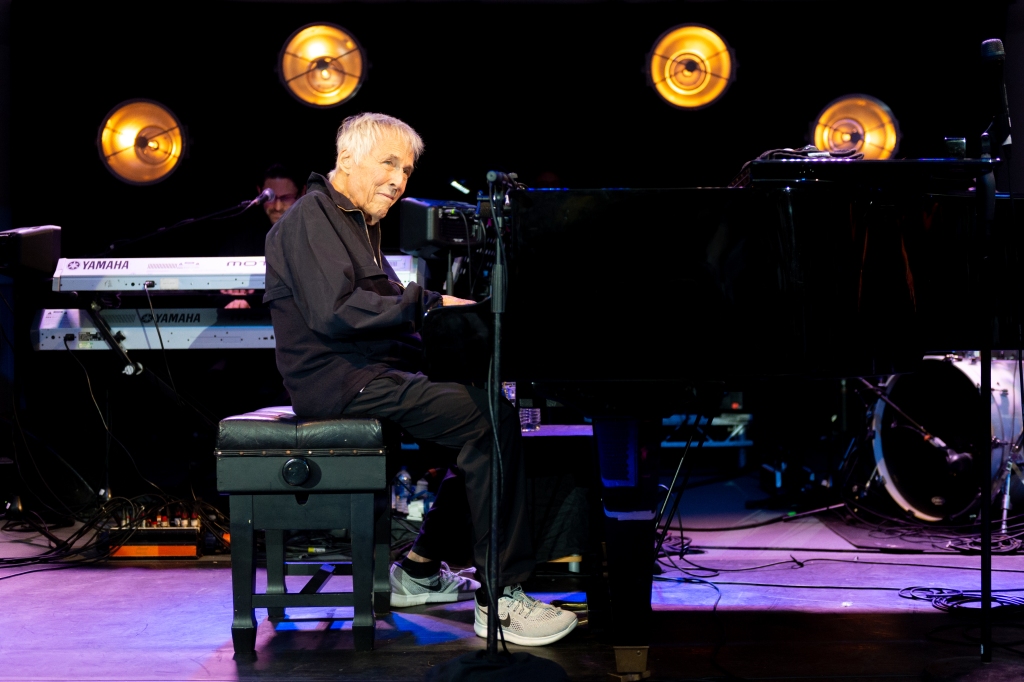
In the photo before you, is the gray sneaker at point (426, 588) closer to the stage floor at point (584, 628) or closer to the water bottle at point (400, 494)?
the stage floor at point (584, 628)

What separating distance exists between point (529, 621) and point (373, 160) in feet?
4.99

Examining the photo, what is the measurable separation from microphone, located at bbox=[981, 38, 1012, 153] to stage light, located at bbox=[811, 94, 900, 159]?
13.3ft

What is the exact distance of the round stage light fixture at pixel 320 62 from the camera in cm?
604

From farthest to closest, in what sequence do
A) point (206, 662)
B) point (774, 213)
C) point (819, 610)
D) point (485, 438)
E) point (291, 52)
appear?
point (291, 52), point (819, 610), point (485, 438), point (206, 662), point (774, 213)

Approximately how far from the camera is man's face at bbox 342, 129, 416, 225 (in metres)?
2.87

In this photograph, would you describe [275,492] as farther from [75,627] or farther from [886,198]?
[886,198]

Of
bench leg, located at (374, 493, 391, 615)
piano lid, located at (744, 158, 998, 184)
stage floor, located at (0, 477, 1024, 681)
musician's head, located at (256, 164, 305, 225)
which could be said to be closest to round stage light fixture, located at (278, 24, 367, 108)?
musician's head, located at (256, 164, 305, 225)

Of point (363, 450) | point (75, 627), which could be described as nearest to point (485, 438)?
point (363, 450)

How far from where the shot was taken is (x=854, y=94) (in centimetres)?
632

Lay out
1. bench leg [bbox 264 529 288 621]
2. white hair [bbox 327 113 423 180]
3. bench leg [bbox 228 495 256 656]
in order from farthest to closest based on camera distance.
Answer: white hair [bbox 327 113 423 180]
bench leg [bbox 264 529 288 621]
bench leg [bbox 228 495 256 656]

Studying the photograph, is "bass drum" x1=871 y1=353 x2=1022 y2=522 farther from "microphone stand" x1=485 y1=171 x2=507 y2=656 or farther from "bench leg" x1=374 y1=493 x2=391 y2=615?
"microphone stand" x1=485 y1=171 x2=507 y2=656

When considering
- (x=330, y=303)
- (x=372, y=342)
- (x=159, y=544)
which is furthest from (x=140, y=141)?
(x=330, y=303)

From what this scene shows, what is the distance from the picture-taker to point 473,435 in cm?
275

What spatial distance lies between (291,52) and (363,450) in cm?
418
